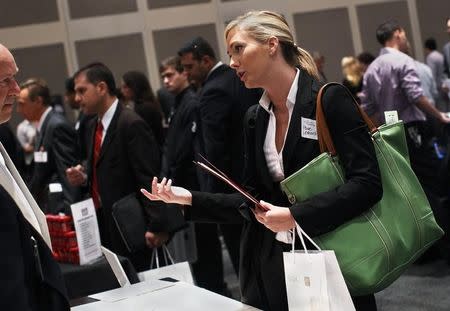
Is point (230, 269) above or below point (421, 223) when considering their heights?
below

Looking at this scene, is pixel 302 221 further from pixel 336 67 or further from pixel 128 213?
pixel 336 67

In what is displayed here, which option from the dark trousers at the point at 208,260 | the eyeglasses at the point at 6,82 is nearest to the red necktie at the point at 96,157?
the dark trousers at the point at 208,260

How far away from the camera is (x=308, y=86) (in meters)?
1.97

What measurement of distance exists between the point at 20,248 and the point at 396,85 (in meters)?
3.69

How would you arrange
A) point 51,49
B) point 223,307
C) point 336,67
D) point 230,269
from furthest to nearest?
point 336,67 → point 51,49 → point 230,269 → point 223,307

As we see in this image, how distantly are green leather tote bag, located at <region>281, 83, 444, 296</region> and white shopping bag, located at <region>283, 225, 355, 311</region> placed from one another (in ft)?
0.47

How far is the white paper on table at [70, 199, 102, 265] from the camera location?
123 inches

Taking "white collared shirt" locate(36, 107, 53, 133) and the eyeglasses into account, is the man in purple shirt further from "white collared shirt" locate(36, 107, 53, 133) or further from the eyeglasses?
the eyeglasses

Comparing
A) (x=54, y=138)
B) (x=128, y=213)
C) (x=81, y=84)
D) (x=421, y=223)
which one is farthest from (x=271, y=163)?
(x=54, y=138)

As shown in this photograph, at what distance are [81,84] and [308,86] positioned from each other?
226cm

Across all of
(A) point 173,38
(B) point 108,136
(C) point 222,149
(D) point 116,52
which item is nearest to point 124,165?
(B) point 108,136

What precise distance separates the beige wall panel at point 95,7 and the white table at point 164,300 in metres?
6.55

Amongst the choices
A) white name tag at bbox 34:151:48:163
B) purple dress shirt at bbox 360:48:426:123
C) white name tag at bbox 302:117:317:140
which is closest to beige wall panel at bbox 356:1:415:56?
purple dress shirt at bbox 360:48:426:123

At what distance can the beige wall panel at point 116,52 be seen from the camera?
818 centimetres
